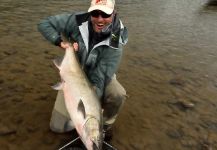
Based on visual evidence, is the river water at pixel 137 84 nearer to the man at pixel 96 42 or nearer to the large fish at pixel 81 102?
the man at pixel 96 42

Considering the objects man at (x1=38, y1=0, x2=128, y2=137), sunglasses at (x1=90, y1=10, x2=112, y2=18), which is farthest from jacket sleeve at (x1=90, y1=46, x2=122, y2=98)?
sunglasses at (x1=90, y1=10, x2=112, y2=18)

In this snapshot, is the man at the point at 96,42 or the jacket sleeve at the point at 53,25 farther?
the jacket sleeve at the point at 53,25

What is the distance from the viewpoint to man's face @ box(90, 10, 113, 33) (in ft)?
19.1

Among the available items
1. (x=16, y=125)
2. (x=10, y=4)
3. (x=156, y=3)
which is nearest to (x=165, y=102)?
(x=16, y=125)

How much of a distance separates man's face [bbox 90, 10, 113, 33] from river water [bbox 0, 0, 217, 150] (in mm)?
2338

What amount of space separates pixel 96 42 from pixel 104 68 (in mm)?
519

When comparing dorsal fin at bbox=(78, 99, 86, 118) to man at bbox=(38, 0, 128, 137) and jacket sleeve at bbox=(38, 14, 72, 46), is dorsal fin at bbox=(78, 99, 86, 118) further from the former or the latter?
jacket sleeve at bbox=(38, 14, 72, 46)

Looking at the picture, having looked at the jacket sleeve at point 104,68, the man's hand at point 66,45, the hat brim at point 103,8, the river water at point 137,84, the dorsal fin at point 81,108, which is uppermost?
the hat brim at point 103,8

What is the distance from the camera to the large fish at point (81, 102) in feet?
16.5

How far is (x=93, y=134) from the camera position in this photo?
4992 millimetres

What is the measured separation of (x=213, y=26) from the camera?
18812 mm

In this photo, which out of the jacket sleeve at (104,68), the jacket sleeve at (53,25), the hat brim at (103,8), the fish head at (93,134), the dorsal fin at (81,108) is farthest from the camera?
the jacket sleeve at (53,25)

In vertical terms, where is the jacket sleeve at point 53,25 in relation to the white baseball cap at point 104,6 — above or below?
below

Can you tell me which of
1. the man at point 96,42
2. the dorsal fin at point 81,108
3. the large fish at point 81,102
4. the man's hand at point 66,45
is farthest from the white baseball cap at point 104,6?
the dorsal fin at point 81,108
